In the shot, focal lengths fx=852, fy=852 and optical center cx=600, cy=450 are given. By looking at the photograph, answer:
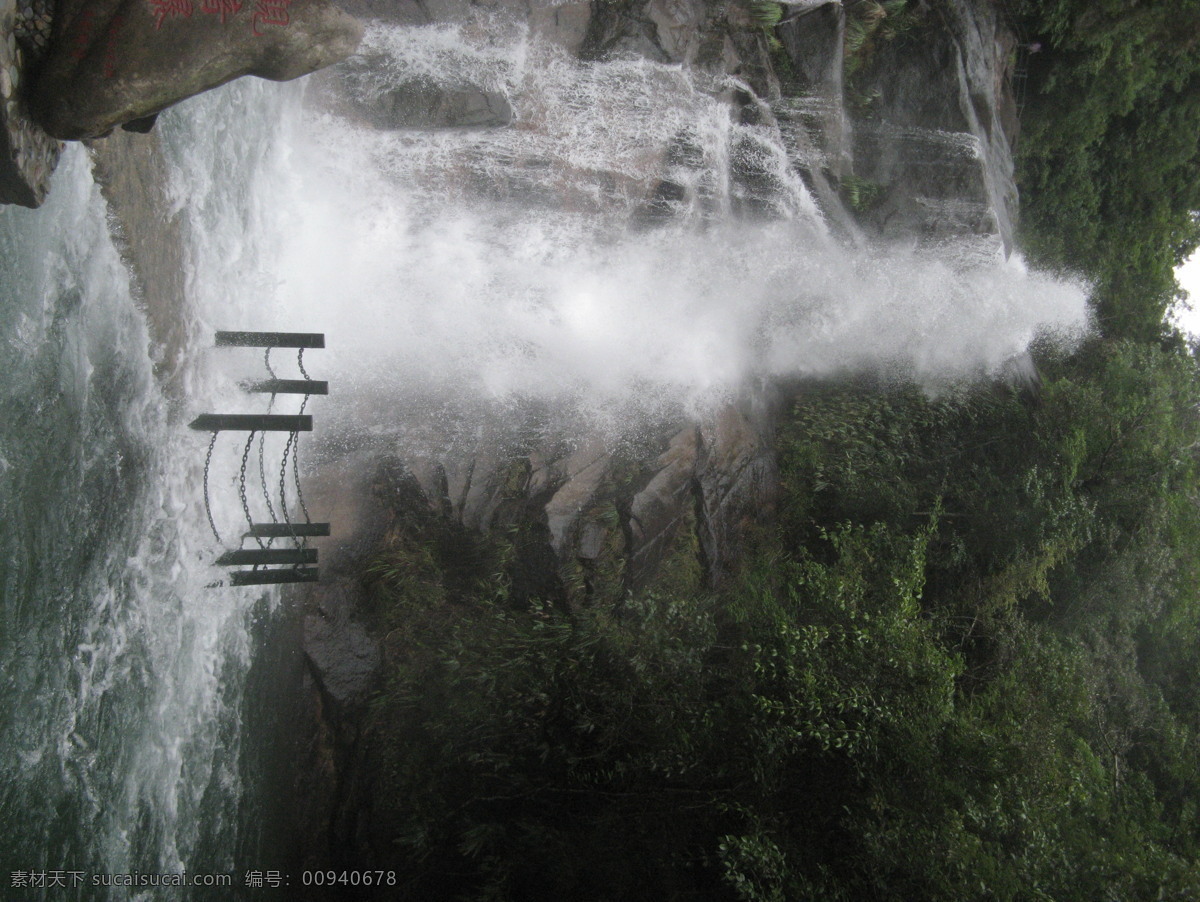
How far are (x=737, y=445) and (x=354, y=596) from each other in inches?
186

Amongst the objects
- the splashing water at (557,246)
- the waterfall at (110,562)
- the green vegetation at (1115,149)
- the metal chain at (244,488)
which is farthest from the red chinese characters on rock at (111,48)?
the green vegetation at (1115,149)

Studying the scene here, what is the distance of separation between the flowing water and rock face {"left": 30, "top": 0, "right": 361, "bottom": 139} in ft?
4.06

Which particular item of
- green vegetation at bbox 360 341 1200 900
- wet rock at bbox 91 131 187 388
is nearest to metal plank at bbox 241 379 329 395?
wet rock at bbox 91 131 187 388

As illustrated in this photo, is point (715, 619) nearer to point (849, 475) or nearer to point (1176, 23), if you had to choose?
point (849, 475)

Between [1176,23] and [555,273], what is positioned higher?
[1176,23]

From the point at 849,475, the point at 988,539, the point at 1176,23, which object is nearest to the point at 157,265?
the point at 849,475

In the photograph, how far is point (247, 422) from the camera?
286 inches

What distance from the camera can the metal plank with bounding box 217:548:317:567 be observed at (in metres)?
7.72

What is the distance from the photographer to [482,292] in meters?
10.1

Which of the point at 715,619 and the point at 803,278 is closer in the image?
the point at 715,619

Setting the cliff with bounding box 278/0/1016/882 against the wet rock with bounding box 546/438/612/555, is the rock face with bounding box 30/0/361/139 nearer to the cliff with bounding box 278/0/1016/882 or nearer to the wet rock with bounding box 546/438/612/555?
the cliff with bounding box 278/0/1016/882

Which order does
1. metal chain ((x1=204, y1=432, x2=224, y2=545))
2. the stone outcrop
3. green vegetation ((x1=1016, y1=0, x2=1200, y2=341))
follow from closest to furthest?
the stone outcrop, metal chain ((x1=204, y1=432, x2=224, y2=545)), green vegetation ((x1=1016, y1=0, x2=1200, y2=341))

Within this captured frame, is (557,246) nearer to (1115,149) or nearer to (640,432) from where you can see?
(640,432)

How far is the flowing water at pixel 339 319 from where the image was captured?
18.9 feet
